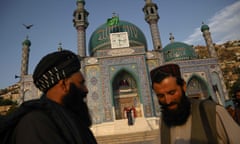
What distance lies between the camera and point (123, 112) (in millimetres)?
13203

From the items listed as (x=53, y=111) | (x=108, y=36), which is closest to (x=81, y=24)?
(x=108, y=36)

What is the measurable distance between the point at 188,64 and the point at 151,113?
5.57 m

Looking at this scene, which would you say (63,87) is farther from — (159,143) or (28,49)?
(28,49)

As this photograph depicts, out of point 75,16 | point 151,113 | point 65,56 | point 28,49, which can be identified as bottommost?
point 151,113

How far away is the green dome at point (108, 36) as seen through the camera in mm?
16375

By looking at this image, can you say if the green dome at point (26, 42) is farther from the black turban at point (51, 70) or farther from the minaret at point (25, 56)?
the black turban at point (51, 70)

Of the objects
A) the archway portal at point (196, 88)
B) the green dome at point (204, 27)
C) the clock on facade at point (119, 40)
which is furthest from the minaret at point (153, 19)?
the green dome at point (204, 27)

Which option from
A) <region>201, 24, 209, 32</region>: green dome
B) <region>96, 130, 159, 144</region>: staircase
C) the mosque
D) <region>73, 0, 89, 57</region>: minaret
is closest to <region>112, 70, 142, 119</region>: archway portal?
the mosque

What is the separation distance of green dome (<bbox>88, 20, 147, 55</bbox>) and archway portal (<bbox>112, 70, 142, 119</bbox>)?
379 centimetres

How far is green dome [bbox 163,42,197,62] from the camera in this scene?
16.4 m

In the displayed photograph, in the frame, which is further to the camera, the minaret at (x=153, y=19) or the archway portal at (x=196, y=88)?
the minaret at (x=153, y=19)

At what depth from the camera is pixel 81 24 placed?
1589 cm

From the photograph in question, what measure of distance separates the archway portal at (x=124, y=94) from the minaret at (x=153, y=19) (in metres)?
4.14

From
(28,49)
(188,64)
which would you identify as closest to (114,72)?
(188,64)
